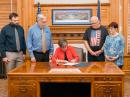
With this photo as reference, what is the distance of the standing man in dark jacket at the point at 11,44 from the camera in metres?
5.83

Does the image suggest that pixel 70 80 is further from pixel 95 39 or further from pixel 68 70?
pixel 95 39

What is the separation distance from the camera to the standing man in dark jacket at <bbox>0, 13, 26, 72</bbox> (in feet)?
19.1

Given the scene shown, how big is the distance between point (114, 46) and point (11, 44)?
1.71 metres

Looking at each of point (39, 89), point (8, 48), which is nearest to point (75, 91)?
point (39, 89)

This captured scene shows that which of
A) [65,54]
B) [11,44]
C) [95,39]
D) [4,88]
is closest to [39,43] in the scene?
[11,44]

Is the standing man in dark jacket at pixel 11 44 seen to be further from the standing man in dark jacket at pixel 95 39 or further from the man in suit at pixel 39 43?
the standing man in dark jacket at pixel 95 39

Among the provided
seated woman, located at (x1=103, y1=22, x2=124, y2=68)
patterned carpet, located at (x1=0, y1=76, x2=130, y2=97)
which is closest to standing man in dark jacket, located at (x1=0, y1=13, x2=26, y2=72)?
patterned carpet, located at (x1=0, y1=76, x2=130, y2=97)

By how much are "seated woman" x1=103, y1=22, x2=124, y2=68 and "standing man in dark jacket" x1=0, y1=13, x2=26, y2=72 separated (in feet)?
4.88

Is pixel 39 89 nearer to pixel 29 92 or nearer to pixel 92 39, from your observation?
pixel 29 92

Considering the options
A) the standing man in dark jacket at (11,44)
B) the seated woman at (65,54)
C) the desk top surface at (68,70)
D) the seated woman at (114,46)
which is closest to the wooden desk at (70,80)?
the desk top surface at (68,70)

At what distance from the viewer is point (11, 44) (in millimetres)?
5879

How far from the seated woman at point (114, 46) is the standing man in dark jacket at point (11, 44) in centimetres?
149

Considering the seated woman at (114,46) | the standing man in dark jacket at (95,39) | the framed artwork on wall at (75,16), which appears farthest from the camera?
the framed artwork on wall at (75,16)

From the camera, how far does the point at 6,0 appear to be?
8.05 m
